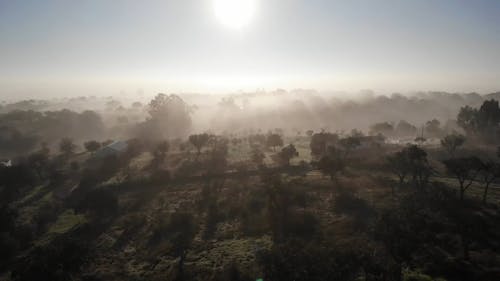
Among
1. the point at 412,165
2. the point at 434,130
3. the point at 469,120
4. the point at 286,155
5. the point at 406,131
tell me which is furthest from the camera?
the point at 406,131

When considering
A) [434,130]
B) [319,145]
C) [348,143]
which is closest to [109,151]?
[319,145]

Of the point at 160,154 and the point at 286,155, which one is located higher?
the point at 286,155

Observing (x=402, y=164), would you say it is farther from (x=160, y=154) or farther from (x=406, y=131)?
(x=406, y=131)

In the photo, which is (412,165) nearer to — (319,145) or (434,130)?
(319,145)

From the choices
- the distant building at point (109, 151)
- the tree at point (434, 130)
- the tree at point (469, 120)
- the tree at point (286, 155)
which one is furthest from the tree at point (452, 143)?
the distant building at point (109, 151)

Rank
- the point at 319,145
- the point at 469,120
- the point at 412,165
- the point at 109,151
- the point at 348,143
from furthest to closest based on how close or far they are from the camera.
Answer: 1. the point at 469,120
2. the point at 109,151
3. the point at 319,145
4. the point at 348,143
5. the point at 412,165

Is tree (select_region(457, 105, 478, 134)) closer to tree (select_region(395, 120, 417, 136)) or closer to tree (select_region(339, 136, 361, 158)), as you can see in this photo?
tree (select_region(395, 120, 417, 136))

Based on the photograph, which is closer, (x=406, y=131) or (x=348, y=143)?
(x=348, y=143)

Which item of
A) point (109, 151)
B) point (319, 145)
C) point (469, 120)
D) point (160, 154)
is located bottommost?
point (160, 154)

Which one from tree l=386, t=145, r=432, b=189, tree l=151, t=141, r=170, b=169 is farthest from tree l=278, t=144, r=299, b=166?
tree l=151, t=141, r=170, b=169

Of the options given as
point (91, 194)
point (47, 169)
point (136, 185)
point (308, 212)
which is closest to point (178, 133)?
point (47, 169)

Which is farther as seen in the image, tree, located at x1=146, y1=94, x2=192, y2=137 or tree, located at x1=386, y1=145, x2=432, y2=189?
tree, located at x1=146, y1=94, x2=192, y2=137
